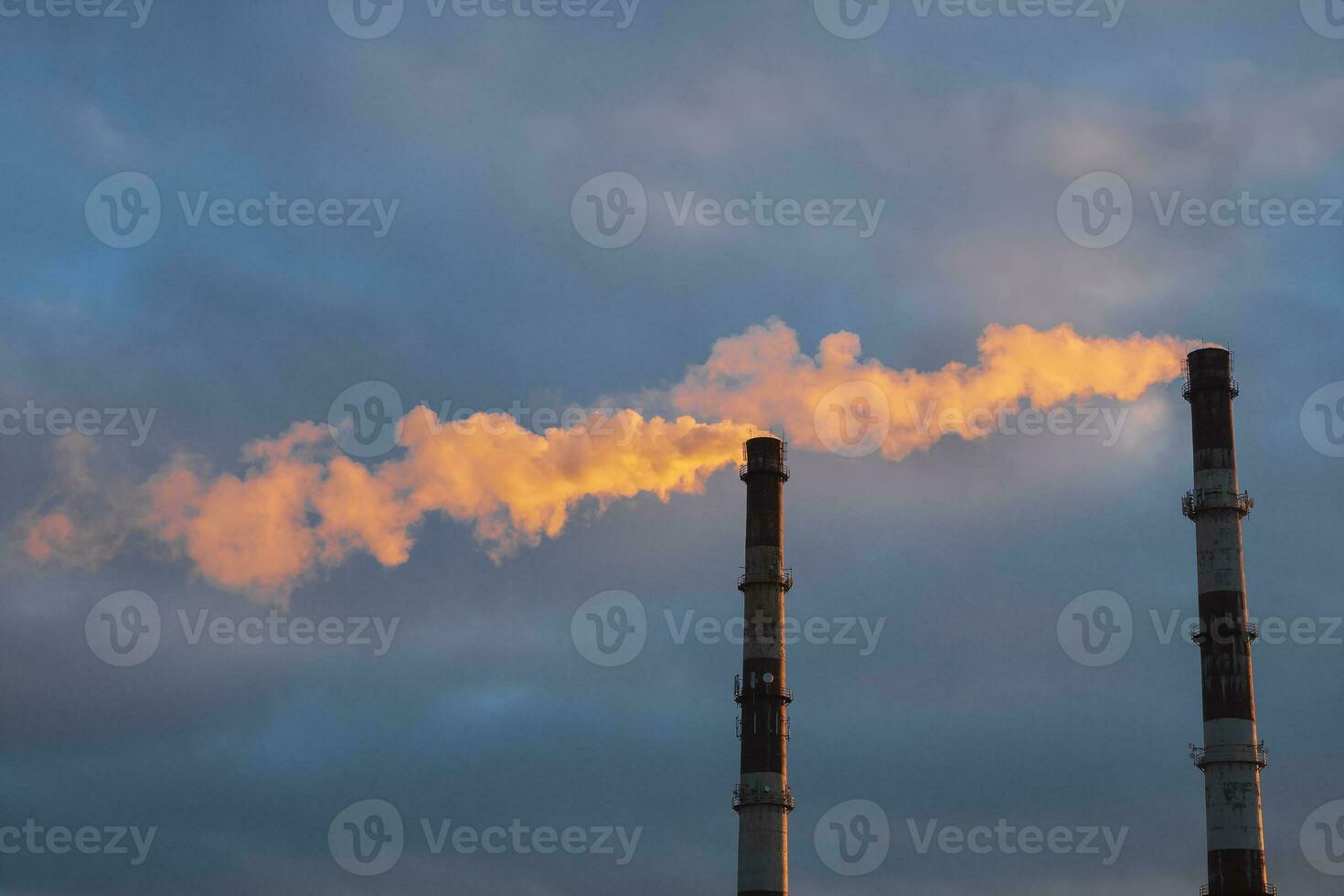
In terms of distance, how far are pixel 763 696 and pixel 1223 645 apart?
2067 cm

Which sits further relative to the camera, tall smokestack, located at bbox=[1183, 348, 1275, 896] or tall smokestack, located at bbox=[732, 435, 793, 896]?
tall smokestack, located at bbox=[732, 435, 793, 896]

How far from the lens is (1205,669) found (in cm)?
6881

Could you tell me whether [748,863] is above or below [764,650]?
below

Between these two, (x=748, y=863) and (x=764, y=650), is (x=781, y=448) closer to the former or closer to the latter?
(x=764, y=650)

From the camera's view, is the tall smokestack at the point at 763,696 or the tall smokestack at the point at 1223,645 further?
the tall smokestack at the point at 763,696

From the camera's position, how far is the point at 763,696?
75250 millimetres

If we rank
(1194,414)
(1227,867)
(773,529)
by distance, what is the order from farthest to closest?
(773,529) < (1194,414) < (1227,867)

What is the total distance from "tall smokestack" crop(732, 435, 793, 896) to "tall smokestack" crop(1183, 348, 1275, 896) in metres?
18.6

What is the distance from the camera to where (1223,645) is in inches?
2694

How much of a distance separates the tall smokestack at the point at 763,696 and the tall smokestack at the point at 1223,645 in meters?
18.6

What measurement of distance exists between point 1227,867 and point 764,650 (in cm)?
2238

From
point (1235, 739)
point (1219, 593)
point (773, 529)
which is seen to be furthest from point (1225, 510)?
point (773, 529)

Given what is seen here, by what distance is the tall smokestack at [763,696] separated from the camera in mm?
73812

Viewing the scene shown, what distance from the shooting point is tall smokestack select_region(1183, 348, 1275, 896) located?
217 feet
